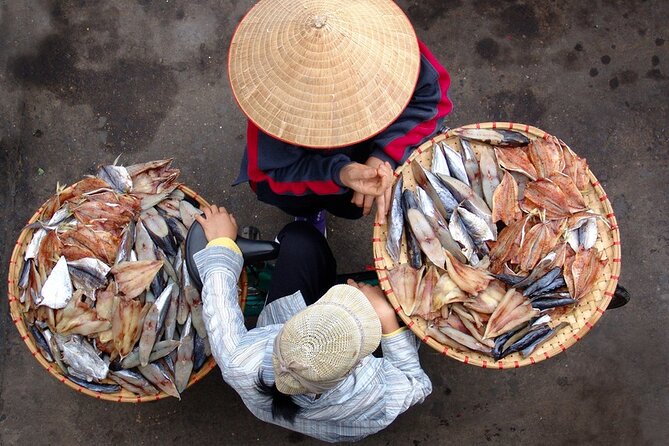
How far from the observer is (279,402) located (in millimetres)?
1948

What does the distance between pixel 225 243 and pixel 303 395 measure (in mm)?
736

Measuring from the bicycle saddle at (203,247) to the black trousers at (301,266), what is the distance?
0.06m

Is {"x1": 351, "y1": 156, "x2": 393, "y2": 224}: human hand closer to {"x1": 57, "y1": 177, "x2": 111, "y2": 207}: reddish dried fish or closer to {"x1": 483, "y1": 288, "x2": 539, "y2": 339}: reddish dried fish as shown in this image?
{"x1": 483, "y1": 288, "x2": 539, "y2": 339}: reddish dried fish

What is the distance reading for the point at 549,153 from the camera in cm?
230

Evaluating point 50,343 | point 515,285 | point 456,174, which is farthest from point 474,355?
point 50,343

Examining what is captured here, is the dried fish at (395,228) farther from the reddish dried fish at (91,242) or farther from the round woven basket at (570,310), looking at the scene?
the reddish dried fish at (91,242)

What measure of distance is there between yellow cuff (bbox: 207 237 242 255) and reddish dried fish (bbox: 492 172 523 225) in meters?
1.05

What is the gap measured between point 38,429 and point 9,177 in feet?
4.97

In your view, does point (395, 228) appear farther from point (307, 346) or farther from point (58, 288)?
point (58, 288)

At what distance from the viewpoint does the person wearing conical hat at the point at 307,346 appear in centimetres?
167

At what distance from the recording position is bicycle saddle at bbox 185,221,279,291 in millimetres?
2344

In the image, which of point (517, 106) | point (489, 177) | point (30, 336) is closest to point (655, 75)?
point (517, 106)

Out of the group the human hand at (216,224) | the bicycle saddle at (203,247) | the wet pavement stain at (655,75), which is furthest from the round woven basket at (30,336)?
the wet pavement stain at (655,75)

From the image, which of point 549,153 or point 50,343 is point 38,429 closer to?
point 50,343
